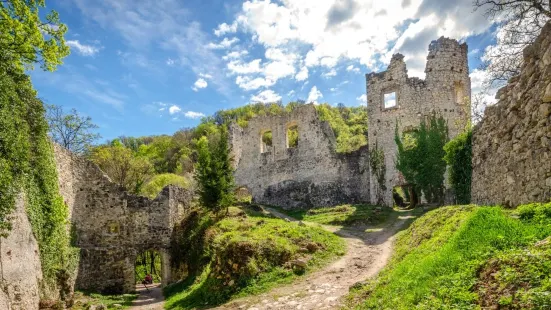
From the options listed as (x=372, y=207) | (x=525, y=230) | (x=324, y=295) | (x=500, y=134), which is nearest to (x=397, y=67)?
(x=372, y=207)

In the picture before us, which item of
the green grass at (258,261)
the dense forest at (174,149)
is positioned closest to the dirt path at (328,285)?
the green grass at (258,261)

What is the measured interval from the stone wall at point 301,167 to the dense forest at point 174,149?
4.34ft

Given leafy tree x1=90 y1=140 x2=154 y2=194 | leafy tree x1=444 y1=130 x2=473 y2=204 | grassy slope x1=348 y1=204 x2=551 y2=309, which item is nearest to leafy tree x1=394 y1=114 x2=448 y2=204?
leafy tree x1=444 y1=130 x2=473 y2=204

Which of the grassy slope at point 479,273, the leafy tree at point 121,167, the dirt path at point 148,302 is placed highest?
the leafy tree at point 121,167

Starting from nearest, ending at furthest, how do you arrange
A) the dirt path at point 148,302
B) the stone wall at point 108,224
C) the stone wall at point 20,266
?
the stone wall at point 20,266
the dirt path at point 148,302
the stone wall at point 108,224

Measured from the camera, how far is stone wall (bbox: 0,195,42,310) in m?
9.44

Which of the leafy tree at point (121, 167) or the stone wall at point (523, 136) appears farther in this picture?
the leafy tree at point (121, 167)

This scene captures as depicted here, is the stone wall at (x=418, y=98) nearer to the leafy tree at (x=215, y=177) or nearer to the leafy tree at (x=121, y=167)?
the leafy tree at (x=215, y=177)

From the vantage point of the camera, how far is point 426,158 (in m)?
21.5

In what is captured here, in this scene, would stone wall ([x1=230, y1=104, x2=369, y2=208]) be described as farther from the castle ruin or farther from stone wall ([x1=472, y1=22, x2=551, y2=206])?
stone wall ([x1=472, y1=22, x2=551, y2=206])

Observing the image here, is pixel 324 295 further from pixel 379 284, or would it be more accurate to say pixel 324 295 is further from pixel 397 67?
pixel 397 67

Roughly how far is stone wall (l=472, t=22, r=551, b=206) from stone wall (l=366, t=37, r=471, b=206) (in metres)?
14.4

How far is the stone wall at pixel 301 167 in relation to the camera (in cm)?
2627

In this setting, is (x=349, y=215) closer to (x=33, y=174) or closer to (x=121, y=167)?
(x=33, y=174)
